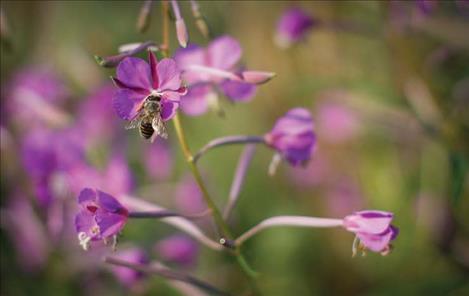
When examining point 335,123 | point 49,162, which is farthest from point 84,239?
point 335,123

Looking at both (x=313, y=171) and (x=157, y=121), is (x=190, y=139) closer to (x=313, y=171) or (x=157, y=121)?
(x=313, y=171)

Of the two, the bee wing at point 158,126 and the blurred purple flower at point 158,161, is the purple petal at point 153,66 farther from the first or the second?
the blurred purple flower at point 158,161

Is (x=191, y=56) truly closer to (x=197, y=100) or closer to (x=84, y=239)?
(x=197, y=100)

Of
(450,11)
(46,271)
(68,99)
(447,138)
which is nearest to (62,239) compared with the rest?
(46,271)

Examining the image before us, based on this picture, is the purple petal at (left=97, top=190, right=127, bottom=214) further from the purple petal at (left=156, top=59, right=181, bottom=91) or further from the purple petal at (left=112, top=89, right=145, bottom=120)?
the purple petal at (left=156, top=59, right=181, bottom=91)

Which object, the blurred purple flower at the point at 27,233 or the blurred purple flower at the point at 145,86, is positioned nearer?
the blurred purple flower at the point at 145,86

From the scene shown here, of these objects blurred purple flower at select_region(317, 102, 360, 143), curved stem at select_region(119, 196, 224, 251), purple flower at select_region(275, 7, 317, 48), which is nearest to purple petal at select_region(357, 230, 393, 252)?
curved stem at select_region(119, 196, 224, 251)

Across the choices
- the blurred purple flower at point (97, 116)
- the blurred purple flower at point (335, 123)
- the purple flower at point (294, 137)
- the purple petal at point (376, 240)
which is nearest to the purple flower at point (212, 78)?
the purple flower at point (294, 137)
